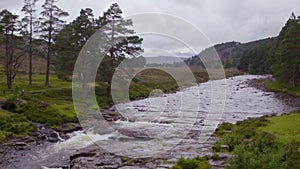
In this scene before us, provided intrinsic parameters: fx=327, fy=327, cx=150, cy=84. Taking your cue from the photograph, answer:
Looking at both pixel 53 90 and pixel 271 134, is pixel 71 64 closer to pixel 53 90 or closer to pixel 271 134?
pixel 53 90

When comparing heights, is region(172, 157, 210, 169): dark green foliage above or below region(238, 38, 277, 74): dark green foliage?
below

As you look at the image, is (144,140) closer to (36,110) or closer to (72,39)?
(36,110)

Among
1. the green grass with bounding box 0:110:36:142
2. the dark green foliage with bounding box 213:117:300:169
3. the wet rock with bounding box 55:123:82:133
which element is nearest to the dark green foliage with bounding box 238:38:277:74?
the wet rock with bounding box 55:123:82:133

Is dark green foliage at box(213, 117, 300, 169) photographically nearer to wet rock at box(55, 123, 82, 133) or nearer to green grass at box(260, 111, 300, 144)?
green grass at box(260, 111, 300, 144)

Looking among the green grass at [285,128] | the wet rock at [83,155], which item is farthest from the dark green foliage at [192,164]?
the wet rock at [83,155]

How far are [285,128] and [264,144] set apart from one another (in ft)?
22.9

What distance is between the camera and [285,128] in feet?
80.0

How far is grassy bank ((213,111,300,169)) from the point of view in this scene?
14039 mm

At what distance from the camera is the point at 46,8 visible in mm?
48656

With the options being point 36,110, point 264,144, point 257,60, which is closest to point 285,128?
Answer: point 264,144

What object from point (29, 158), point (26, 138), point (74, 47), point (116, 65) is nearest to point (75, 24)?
point (74, 47)

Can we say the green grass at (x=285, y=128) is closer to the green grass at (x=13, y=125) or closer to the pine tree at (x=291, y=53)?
the green grass at (x=13, y=125)

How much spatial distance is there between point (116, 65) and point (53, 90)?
9.85m

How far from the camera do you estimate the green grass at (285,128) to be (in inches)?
819
